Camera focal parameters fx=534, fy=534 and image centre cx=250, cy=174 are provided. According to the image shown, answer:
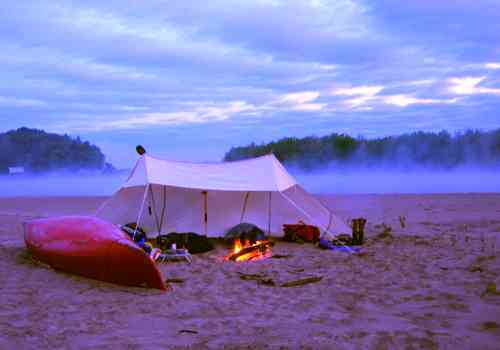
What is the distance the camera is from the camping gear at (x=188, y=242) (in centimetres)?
757

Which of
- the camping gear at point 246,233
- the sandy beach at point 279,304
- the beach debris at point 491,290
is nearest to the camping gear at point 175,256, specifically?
the sandy beach at point 279,304

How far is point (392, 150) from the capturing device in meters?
31.8

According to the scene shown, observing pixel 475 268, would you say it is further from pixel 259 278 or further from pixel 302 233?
pixel 302 233

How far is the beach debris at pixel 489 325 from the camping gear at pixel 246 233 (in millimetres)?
4311

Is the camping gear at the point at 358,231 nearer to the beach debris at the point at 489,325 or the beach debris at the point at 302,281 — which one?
the beach debris at the point at 302,281

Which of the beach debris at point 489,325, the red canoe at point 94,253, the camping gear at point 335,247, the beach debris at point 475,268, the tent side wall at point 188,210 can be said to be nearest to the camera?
the beach debris at point 489,325

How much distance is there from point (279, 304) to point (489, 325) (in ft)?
5.57

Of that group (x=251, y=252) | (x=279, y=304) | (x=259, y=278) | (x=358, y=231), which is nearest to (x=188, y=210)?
(x=251, y=252)

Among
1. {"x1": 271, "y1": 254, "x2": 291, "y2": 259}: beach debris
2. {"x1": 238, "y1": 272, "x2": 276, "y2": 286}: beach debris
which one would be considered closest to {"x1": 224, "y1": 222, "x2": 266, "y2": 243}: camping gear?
{"x1": 271, "y1": 254, "x2": 291, "y2": 259}: beach debris

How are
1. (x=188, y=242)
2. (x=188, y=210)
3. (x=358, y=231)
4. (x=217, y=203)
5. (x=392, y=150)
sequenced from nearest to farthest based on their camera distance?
(x=188, y=242) < (x=358, y=231) < (x=188, y=210) < (x=217, y=203) < (x=392, y=150)

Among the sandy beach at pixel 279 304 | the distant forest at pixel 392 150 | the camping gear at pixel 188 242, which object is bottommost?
the sandy beach at pixel 279 304

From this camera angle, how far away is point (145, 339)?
3777 mm

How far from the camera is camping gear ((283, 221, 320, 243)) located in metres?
8.43

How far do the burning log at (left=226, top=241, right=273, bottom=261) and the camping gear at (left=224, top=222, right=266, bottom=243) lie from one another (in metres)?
0.38
